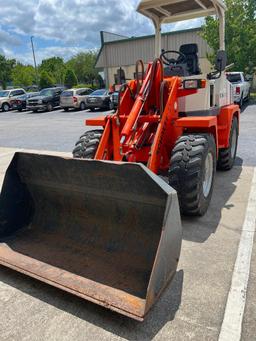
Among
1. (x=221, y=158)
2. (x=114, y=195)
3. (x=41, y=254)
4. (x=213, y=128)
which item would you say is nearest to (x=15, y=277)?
(x=41, y=254)

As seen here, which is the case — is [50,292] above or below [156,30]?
below

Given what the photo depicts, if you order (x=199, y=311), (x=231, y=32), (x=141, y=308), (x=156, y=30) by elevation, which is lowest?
(x=199, y=311)

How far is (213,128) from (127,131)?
133 cm

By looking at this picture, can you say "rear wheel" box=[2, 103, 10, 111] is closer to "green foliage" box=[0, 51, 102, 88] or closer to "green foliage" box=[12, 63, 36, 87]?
"green foliage" box=[0, 51, 102, 88]

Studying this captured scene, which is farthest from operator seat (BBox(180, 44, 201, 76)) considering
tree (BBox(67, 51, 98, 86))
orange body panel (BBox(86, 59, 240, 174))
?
tree (BBox(67, 51, 98, 86))

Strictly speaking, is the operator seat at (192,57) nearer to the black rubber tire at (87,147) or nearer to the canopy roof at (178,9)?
the canopy roof at (178,9)

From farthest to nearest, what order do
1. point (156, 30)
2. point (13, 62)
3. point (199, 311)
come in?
point (13, 62) < point (156, 30) < point (199, 311)

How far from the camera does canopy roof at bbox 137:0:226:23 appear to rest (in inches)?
197

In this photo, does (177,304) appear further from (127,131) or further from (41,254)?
(127,131)

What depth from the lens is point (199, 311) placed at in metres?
2.63

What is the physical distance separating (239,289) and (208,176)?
6.50 ft

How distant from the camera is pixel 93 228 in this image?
3355 mm

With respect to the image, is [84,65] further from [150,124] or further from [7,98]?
[150,124]

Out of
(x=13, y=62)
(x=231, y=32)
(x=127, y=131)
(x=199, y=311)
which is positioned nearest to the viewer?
(x=199, y=311)
